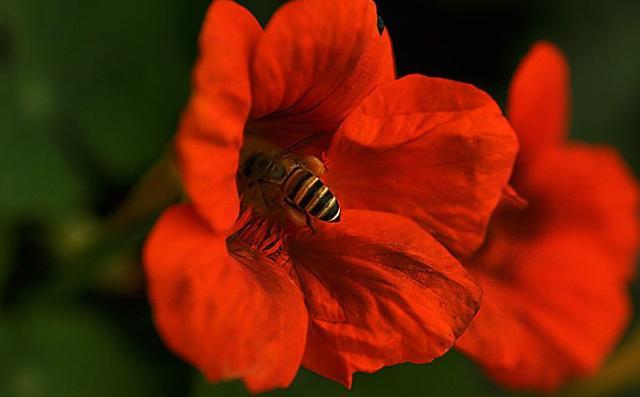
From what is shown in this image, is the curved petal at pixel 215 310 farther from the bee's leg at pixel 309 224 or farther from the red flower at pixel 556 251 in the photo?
the red flower at pixel 556 251

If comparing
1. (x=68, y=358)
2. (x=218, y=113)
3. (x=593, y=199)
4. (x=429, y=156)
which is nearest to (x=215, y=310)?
(x=218, y=113)

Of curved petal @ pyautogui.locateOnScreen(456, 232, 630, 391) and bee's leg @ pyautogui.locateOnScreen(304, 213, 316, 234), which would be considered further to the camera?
curved petal @ pyautogui.locateOnScreen(456, 232, 630, 391)

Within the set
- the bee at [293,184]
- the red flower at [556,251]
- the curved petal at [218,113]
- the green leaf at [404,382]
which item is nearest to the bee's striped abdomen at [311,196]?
the bee at [293,184]

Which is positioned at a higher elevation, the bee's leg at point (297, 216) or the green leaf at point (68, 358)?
the bee's leg at point (297, 216)

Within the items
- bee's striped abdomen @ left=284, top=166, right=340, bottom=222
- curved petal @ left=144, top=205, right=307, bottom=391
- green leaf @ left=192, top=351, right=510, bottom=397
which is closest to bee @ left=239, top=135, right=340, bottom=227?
bee's striped abdomen @ left=284, top=166, right=340, bottom=222

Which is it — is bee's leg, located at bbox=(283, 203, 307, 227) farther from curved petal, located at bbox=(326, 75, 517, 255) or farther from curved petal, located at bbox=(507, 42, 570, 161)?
curved petal, located at bbox=(507, 42, 570, 161)

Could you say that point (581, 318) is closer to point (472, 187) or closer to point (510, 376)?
point (510, 376)
